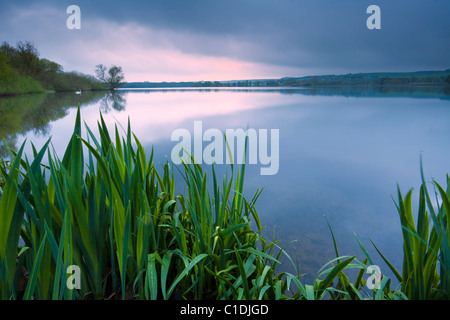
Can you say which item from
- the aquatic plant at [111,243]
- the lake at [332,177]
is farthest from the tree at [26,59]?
the aquatic plant at [111,243]

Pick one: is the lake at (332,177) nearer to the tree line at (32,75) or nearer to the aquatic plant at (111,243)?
the aquatic plant at (111,243)

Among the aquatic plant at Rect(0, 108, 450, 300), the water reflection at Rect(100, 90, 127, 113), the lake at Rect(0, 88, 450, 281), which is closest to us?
the aquatic plant at Rect(0, 108, 450, 300)

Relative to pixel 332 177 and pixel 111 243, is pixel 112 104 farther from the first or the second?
pixel 111 243

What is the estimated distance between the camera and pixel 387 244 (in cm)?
211

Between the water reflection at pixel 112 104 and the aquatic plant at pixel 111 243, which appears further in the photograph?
the water reflection at pixel 112 104

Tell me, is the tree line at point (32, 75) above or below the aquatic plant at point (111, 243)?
above

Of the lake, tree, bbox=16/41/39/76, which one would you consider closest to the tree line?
tree, bbox=16/41/39/76

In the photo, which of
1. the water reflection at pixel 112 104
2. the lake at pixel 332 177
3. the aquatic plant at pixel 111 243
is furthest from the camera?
the water reflection at pixel 112 104

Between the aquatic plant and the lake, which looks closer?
A: the aquatic plant

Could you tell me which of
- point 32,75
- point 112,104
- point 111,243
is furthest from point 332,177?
point 32,75

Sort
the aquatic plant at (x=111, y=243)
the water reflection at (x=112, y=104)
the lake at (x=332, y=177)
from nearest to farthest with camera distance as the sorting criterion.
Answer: the aquatic plant at (x=111, y=243) → the lake at (x=332, y=177) → the water reflection at (x=112, y=104)

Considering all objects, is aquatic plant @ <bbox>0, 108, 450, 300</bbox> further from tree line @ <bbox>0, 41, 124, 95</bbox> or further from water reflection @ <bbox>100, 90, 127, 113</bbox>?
tree line @ <bbox>0, 41, 124, 95</bbox>

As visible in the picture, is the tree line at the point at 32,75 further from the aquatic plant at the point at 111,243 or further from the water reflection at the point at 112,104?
the aquatic plant at the point at 111,243
